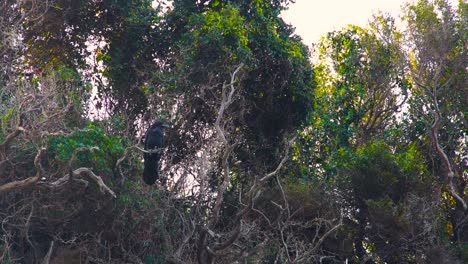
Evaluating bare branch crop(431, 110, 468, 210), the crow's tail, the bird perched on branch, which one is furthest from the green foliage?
bare branch crop(431, 110, 468, 210)

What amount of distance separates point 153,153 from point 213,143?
266cm

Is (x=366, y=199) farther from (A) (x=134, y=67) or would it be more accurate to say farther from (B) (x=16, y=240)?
(B) (x=16, y=240)

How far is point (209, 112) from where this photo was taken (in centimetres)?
1458

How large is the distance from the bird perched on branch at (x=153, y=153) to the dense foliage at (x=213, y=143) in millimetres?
534

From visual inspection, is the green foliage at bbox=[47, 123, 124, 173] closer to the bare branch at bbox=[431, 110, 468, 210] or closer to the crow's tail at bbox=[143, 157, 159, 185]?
the crow's tail at bbox=[143, 157, 159, 185]

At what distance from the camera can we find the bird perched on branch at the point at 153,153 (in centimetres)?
1126

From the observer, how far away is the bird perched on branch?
11258mm

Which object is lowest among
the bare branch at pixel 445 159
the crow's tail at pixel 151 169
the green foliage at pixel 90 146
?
the crow's tail at pixel 151 169

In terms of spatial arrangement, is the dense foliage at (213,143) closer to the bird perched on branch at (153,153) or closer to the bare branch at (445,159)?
the bare branch at (445,159)

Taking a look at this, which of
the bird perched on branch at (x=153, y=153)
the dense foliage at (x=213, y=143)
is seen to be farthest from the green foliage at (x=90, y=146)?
the bird perched on branch at (x=153, y=153)

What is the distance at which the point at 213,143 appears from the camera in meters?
13.7

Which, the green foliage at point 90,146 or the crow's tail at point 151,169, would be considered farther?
the green foliage at point 90,146

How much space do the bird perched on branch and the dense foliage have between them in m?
0.53

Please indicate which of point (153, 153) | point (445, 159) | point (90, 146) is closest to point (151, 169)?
point (153, 153)
